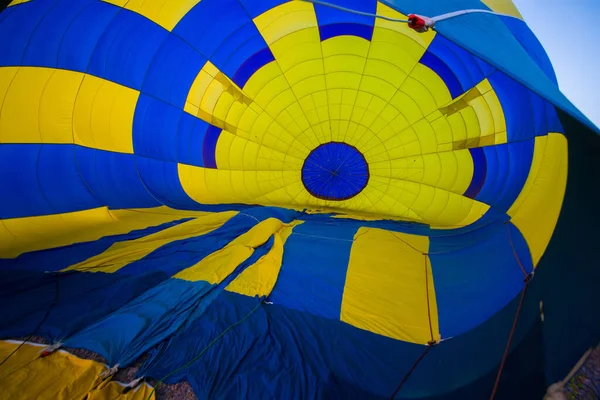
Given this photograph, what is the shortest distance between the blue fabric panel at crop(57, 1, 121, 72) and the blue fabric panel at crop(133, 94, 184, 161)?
55 centimetres

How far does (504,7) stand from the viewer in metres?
2.53

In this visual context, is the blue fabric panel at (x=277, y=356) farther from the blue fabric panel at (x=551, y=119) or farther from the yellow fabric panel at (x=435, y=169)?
the yellow fabric panel at (x=435, y=169)

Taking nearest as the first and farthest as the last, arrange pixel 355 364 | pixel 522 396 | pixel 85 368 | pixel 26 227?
pixel 522 396, pixel 85 368, pixel 355 364, pixel 26 227

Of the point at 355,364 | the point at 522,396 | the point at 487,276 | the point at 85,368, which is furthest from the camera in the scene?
the point at 487,276

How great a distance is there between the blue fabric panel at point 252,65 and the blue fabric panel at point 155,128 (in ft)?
2.36

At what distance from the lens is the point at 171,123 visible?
11.1ft

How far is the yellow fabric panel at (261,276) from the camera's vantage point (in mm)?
2467

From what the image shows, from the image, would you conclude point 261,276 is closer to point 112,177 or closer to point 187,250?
point 187,250

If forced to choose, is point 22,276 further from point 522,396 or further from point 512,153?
point 512,153

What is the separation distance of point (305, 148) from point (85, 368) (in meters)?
3.12

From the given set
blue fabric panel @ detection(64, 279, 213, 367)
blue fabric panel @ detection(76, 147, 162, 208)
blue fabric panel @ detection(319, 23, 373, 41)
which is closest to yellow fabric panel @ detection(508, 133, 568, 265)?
blue fabric panel @ detection(319, 23, 373, 41)

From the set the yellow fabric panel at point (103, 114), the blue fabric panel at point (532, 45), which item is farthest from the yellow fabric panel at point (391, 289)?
the yellow fabric panel at point (103, 114)

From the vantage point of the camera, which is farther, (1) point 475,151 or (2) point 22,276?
(1) point 475,151

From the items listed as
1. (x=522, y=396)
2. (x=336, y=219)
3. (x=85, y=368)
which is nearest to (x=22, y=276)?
(x=85, y=368)
